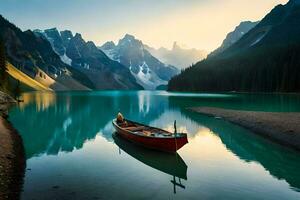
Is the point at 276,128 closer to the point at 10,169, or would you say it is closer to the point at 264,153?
the point at 264,153

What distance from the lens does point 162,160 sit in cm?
2916

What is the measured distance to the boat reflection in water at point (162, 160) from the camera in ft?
80.3

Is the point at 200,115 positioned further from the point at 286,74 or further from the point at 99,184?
the point at 286,74

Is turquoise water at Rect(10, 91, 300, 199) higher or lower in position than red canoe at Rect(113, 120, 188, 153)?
lower

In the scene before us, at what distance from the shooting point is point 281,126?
131ft

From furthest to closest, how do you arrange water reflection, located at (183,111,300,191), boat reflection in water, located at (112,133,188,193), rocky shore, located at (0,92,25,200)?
water reflection, located at (183,111,300,191) → boat reflection in water, located at (112,133,188,193) → rocky shore, located at (0,92,25,200)

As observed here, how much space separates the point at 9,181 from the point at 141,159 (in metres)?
13.2

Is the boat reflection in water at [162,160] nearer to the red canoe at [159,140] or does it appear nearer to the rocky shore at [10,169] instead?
the red canoe at [159,140]

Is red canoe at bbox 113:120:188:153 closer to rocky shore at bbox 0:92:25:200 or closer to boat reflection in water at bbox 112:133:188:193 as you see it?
boat reflection in water at bbox 112:133:188:193

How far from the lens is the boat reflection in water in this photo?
80.3 ft

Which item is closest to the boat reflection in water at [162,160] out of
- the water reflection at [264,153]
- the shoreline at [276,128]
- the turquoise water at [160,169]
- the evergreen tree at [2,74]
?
the turquoise water at [160,169]

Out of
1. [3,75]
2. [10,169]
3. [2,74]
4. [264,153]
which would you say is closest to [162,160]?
[264,153]

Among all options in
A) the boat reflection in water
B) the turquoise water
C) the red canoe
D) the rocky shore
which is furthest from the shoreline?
the rocky shore

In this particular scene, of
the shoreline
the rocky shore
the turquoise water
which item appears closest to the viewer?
the rocky shore
